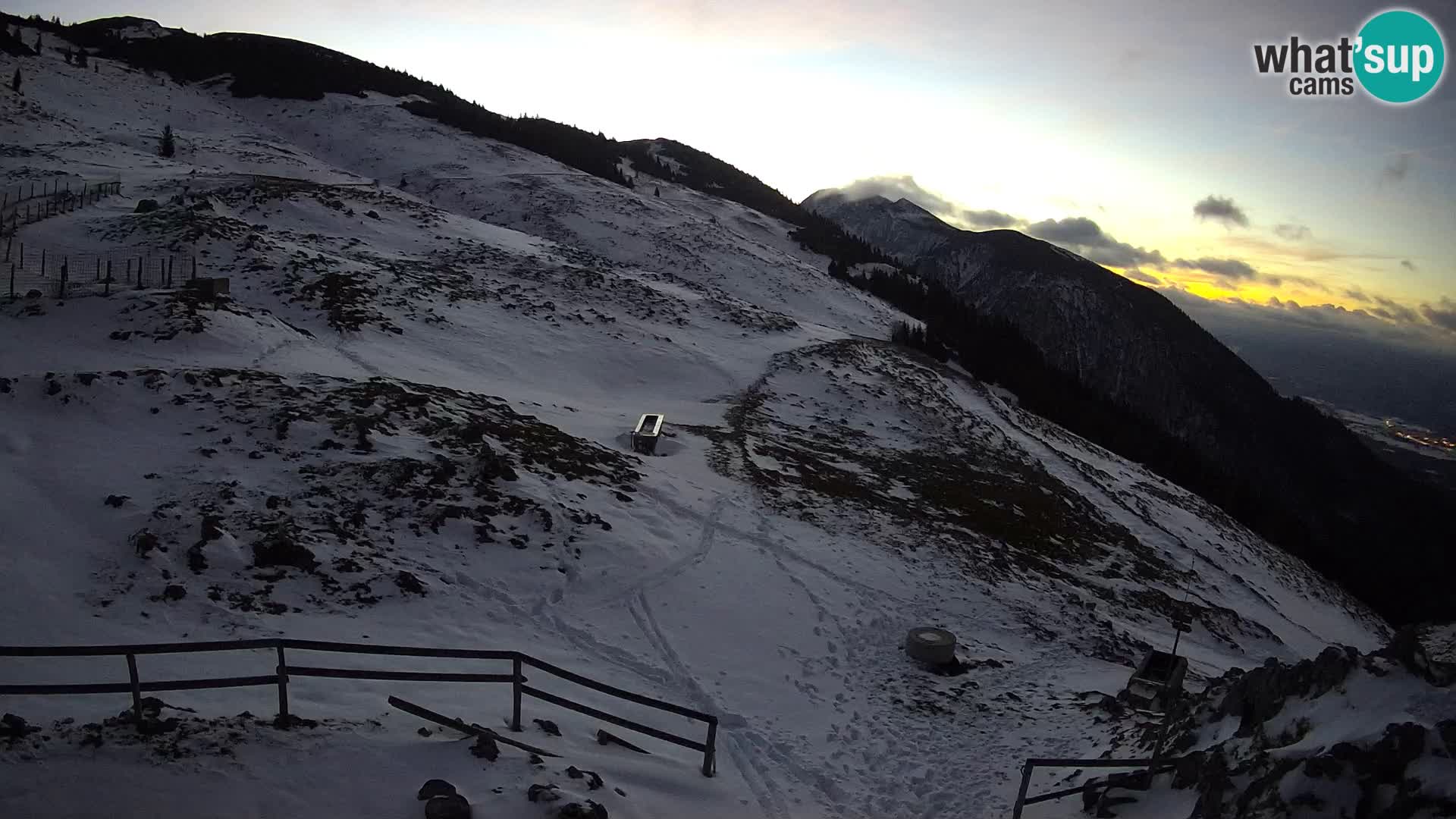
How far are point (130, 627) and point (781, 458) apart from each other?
1817 cm

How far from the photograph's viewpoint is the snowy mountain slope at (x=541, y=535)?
30.5 feet

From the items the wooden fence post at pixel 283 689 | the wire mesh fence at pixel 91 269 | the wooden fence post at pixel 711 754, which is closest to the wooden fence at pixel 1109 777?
the wooden fence post at pixel 711 754

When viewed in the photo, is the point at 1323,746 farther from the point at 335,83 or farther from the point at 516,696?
the point at 335,83

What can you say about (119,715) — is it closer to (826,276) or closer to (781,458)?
(781,458)

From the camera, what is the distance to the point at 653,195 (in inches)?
3172

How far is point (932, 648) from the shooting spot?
572 inches

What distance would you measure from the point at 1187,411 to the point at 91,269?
521 ft

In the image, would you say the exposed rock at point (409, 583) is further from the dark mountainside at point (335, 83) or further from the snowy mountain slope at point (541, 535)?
the dark mountainside at point (335, 83)

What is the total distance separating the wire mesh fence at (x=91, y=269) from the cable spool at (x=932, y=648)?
24568mm

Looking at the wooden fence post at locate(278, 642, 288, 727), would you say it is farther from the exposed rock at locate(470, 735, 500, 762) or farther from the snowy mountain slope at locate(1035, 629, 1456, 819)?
the snowy mountain slope at locate(1035, 629, 1456, 819)

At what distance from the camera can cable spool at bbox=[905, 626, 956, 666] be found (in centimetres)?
1454

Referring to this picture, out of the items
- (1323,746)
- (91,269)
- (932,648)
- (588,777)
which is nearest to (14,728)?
(588,777)

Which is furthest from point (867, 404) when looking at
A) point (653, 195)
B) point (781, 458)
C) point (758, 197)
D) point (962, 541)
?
point (758, 197)

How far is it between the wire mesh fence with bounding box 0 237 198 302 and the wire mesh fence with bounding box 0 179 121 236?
268cm
